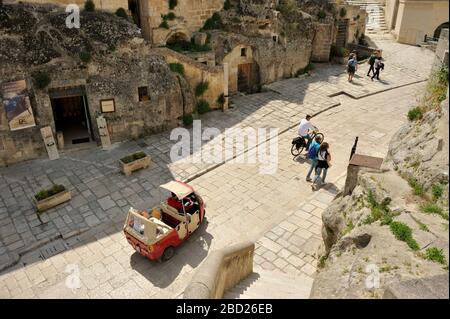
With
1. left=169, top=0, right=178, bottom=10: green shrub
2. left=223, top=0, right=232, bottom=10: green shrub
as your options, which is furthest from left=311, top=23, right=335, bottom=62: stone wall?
left=169, top=0, right=178, bottom=10: green shrub

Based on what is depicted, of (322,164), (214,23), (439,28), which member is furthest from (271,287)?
(439,28)

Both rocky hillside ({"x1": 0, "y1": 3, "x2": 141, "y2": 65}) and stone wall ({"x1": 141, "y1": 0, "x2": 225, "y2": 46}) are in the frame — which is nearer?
rocky hillside ({"x1": 0, "y1": 3, "x2": 141, "y2": 65})

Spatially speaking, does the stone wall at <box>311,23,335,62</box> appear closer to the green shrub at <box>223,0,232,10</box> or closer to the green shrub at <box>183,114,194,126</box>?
the green shrub at <box>223,0,232,10</box>

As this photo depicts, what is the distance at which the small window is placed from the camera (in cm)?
1555

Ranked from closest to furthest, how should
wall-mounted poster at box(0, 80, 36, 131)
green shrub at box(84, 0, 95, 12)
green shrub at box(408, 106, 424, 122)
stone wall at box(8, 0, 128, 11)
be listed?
1. green shrub at box(408, 106, 424, 122)
2. wall-mounted poster at box(0, 80, 36, 131)
3. stone wall at box(8, 0, 128, 11)
4. green shrub at box(84, 0, 95, 12)

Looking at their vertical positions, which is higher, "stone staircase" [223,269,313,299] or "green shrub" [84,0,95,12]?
"green shrub" [84,0,95,12]

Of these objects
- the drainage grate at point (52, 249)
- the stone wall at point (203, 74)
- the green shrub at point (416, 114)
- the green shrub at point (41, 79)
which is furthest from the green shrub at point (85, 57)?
the green shrub at point (416, 114)

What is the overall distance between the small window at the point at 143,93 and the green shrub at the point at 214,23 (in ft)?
21.8

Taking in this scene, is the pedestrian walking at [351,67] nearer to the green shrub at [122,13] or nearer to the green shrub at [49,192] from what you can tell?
the green shrub at [122,13]

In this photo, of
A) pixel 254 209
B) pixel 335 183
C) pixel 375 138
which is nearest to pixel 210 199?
pixel 254 209

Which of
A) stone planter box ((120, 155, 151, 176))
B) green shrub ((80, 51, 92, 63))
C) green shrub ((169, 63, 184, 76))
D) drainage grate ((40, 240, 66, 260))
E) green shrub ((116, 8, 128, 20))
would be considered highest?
green shrub ((116, 8, 128, 20))

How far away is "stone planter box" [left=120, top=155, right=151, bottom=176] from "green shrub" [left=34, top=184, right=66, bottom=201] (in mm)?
2142

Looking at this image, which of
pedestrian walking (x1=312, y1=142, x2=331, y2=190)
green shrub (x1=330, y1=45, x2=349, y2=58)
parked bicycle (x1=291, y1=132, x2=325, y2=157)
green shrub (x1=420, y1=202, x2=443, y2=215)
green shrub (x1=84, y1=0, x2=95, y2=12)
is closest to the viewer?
green shrub (x1=420, y1=202, x2=443, y2=215)

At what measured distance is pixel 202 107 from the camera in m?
17.7
